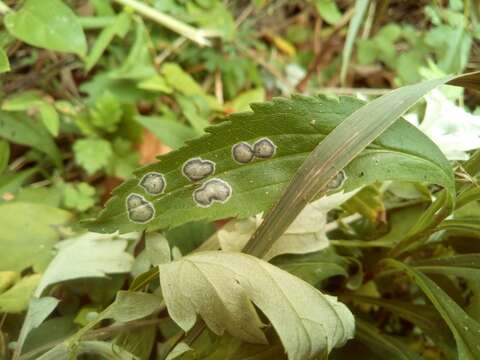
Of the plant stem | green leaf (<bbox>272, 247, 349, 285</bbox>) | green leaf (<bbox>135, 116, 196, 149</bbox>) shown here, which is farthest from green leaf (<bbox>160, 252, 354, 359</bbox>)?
the plant stem

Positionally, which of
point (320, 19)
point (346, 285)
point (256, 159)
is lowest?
point (346, 285)

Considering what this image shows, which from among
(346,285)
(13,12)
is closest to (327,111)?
(346,285)

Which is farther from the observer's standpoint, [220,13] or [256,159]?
[220,13]

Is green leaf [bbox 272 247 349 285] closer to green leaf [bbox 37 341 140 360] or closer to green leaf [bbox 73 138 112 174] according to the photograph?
green leaf [bbox 37 341 140 360]

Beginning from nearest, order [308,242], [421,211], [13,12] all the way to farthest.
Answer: [308,242] < [421,211] < [13,12]

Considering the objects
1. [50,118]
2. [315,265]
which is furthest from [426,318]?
[50,118]

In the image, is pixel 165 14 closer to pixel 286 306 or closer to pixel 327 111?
pixel 327 111
